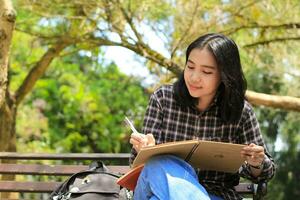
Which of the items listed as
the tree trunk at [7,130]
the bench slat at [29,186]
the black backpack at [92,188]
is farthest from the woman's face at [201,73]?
the tree trunk at [7,130]

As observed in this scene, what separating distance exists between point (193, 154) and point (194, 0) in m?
2.55

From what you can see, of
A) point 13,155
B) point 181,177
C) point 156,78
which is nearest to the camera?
point 181,177

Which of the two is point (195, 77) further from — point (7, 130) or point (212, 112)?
point (7, 130)

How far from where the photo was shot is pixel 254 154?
1979mm

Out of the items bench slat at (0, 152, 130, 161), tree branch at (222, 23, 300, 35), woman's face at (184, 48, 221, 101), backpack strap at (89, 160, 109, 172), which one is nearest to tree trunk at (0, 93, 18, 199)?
bench slat at (0, 152, 130, 161)

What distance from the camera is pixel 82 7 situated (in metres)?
4.45

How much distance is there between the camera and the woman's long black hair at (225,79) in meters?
2.04

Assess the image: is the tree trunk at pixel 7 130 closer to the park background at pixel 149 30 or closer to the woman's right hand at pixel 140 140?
the park background at pixel 149 30

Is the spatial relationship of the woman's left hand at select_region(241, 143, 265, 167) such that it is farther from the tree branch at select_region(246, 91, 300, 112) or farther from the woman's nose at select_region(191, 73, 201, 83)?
the tree branch at select_region(246, 91, 300, 112)

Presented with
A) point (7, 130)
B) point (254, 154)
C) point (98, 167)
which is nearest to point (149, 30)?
point (7, 130)

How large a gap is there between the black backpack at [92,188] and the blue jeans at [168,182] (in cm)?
42

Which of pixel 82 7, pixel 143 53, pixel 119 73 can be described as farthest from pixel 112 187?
pixel 119 73

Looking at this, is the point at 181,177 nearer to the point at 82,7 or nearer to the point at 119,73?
the point at 82,7

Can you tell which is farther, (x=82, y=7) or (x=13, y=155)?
(x=82, y=7)
